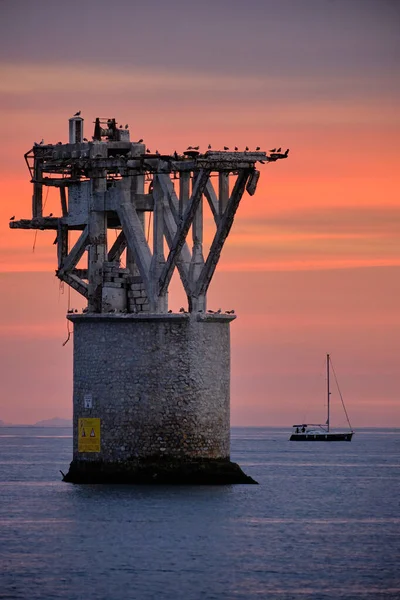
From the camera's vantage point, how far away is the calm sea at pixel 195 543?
4425 centimetres

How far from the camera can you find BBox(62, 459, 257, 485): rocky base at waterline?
58.8m

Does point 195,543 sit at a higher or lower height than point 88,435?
lower

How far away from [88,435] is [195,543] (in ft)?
34.2

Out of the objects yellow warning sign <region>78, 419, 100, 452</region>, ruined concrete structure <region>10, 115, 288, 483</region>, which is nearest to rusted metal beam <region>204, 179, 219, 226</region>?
ruined concrete structure <region>10, 115, 288, 483</region>

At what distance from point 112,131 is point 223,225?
22.3ft

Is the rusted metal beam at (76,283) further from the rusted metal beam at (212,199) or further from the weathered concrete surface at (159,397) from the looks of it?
the rusted metal beam at (212,199)

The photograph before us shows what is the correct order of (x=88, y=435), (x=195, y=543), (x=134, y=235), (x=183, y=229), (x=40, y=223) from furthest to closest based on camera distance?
(x=40, y=223) < (x=134, y=235) < (x=88, y=435) < (x=183, y=229) < (x=195, y=543)

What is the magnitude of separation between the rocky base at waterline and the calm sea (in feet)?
1.13

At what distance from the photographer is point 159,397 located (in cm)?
5878

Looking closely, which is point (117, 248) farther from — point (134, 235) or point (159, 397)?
point (159, 397)

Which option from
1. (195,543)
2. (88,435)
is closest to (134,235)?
(88,435)

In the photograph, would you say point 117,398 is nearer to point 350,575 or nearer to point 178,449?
point 178,449

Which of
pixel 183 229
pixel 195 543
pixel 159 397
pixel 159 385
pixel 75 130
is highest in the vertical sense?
pixel 75 130

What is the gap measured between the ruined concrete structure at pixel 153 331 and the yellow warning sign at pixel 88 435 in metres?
0.05
